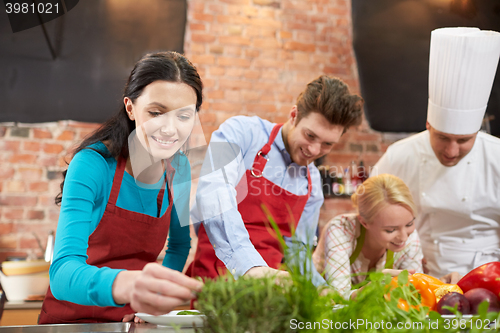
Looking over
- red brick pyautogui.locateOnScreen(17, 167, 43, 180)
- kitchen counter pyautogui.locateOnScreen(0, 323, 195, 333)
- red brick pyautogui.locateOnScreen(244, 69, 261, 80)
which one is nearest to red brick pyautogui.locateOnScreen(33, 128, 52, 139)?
red brick pyautogui.locateOnScreen(17, 167, 43, 180)

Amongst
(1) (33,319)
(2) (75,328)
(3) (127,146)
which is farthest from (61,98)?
(2) (75,328)

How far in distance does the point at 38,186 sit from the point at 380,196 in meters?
2.08

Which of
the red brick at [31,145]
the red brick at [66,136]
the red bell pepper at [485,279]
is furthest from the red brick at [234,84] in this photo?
the red bell pepper at [485,279]

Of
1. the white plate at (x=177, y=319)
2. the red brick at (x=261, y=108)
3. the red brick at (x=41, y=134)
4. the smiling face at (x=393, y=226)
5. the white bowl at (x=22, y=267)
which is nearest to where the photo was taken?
the white plate at (x=177, y=319)

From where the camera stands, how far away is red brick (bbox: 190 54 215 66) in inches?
109

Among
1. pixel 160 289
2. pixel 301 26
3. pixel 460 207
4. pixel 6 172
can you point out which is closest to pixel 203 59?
pixel 301 26

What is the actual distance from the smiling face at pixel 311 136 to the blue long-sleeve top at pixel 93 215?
40 cm

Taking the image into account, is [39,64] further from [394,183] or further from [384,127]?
[384,127]

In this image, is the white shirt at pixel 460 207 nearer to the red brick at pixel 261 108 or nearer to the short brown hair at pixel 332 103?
the short brown hair at pixel 332 103

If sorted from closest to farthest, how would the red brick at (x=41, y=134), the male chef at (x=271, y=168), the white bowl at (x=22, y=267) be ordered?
the male chef at (x=271, y=168), the white bowl at (x=22, y=267), the red brick at (x=41, y=134)

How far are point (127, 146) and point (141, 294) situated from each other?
1.97 ft

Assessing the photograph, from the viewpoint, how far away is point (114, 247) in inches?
41.7

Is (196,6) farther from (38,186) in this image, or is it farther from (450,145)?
(450,145)

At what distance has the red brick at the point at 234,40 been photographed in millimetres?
2822
